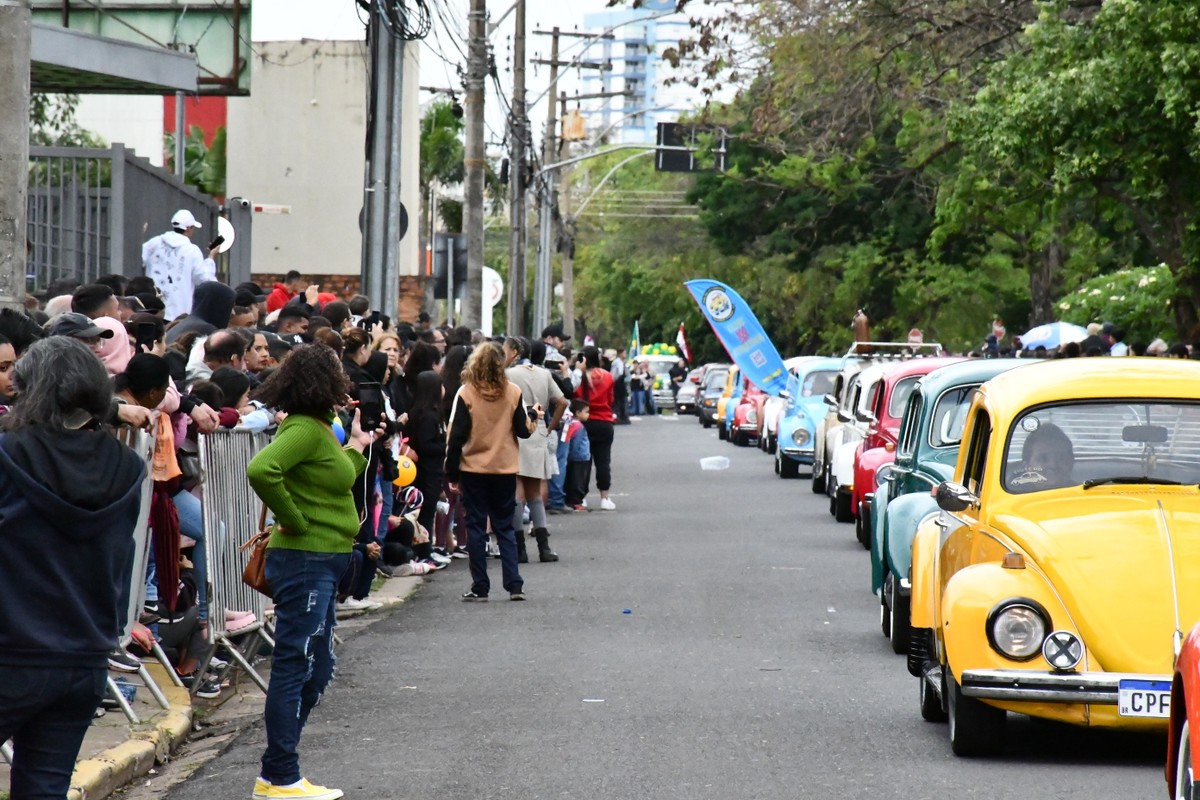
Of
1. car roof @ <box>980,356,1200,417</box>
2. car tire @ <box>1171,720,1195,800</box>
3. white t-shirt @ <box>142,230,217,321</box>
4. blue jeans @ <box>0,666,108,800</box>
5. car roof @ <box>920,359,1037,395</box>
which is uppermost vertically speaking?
white t-shirt @ <box>142,230,217,321</box>

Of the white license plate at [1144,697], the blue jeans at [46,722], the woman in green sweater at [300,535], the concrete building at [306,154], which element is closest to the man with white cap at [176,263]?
the woman in green sweater at [300,535]

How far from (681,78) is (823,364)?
5.01 m

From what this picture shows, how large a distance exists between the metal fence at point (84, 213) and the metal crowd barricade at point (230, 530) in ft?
21.6

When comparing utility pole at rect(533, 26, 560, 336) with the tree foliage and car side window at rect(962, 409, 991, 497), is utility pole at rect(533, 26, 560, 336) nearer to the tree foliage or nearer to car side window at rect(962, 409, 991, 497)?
the tree foliage

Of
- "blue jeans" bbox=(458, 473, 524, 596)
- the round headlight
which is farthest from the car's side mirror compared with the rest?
"blue jeans" bbox=(458, 473, 524, 596)

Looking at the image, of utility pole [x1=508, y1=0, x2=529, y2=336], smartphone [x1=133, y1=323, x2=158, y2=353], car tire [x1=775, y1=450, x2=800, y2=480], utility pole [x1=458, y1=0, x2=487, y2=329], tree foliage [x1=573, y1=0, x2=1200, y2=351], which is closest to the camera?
smartphone [x1=133, y1=323, x2=158, y2=353]

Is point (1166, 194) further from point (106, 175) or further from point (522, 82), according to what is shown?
point (522, 82)

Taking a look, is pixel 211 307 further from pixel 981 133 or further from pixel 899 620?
pixel 981 133

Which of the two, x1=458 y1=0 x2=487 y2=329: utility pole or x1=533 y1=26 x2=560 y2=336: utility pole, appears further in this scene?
x1=533 y1=26 x2=560 y2=336: utility pole

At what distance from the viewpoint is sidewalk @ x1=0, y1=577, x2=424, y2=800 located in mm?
7699

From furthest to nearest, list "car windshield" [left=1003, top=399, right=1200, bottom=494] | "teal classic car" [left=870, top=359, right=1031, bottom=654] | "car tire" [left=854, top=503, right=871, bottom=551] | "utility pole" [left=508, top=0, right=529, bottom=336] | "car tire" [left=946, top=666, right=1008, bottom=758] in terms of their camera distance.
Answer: "utility pole" [left=508, top=0, right=529, bottom=336]
"car tire" [left=854, top=503, right=871, bottom=551]
"teal classic car" [left=870, top=359, right=1031, bottom=654]
"car windshield" [left=1003, top=399, right=1200, bottom=494]
"car tire" [left=946, top=666, right=1008, bottom=758]

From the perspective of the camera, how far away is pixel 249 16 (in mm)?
22938

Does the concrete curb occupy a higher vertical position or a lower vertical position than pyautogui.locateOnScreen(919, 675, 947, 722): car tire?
lower

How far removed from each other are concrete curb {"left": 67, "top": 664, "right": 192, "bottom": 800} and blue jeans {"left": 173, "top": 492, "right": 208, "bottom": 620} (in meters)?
0.47
